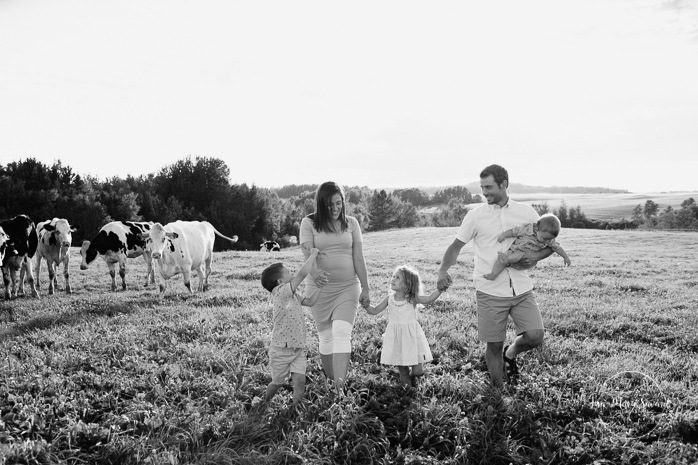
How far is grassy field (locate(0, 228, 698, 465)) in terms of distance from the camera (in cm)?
457

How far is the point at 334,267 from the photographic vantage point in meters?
5.80

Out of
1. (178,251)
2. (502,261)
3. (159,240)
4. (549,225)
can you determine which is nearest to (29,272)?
(159,240)

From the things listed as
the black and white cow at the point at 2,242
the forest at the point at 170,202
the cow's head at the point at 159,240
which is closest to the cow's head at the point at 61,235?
the black and white cow at the point at 2,242

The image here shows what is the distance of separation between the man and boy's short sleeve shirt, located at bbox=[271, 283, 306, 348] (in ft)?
6.11

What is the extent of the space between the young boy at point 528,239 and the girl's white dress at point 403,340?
115cm

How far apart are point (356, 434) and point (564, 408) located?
8.20ft

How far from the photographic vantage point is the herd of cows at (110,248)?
1342 centimetres

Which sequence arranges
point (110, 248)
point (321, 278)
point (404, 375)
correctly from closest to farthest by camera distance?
point (321, 278) → point (404, 375) → point (110, 248)

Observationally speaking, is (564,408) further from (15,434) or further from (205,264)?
(205,264)

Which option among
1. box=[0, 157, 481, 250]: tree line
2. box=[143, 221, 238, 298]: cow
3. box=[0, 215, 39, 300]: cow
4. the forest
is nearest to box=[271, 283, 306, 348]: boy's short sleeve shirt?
box=[143, 221, 238, 298]: cow

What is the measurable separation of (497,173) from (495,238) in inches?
33.0

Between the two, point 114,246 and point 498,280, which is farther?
point 114,246

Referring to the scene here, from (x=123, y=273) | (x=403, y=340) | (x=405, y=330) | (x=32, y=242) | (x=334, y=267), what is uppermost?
(x=32, y=242)

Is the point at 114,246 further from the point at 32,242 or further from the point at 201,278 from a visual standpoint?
the point at 201,278
